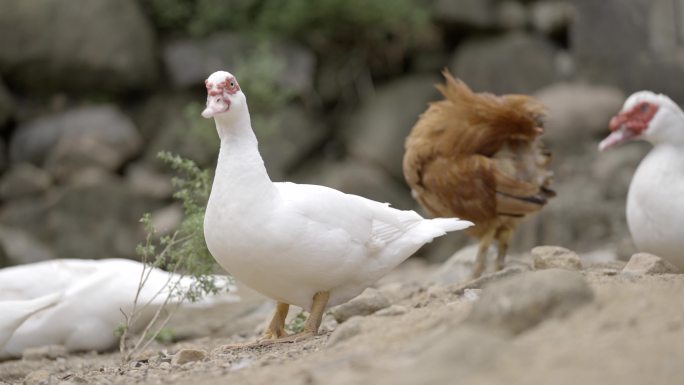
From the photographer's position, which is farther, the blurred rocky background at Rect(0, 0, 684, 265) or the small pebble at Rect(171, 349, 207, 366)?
the blurred rocky background at Rect(0, 0, 684, 265)

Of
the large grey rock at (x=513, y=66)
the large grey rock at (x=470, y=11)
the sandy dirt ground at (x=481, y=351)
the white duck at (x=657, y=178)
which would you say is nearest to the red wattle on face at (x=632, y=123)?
the white duck at (x=657, y=178)

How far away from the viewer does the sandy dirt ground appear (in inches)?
109

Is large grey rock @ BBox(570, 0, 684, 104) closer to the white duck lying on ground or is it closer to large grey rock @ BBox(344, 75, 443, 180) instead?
large grey rock @ BBox(344, 75, 443, 180)

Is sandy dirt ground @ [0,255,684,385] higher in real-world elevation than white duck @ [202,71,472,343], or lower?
lower

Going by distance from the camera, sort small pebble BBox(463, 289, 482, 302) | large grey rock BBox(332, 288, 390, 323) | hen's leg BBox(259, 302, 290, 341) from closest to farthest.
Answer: small pebble BBox(463, 289, 482, 302) < hen's leg BBox(259, 302, 290, 341) < large grey rock BBox(332, 288, 390, 323)

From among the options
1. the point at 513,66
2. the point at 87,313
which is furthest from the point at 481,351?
the point at 513,66

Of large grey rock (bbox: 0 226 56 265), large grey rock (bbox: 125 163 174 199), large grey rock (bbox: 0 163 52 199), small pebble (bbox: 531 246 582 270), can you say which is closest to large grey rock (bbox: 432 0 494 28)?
large grey rock (bbox: 125 163 174 199)

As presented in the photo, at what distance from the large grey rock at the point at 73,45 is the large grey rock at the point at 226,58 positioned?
1.20 ft

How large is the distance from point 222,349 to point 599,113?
7.05 m

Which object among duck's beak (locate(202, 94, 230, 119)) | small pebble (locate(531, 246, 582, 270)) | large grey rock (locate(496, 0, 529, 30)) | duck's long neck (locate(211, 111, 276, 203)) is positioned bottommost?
small pebble (locate(531, 246, 582, 270))

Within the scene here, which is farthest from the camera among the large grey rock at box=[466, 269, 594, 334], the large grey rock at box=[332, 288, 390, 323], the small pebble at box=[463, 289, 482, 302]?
the large grey rock at box=[332, 288, 390, 323]

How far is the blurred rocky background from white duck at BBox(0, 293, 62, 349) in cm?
491

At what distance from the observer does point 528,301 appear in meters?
3.26

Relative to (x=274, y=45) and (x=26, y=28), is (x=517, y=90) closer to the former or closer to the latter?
(x=274, y=45)
